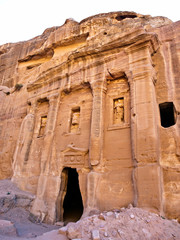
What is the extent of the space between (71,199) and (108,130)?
575 cm

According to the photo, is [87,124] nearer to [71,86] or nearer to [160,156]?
[71,86]

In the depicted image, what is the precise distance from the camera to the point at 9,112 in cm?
1385

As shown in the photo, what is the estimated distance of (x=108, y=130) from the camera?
7801mm

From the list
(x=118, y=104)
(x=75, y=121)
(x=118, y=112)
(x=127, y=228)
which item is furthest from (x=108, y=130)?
(x=127, y=228)

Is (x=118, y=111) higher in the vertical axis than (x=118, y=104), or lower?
lower

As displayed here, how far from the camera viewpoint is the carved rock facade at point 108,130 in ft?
20.7

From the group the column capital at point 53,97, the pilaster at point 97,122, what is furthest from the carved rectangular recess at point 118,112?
the column capital at point 53,97

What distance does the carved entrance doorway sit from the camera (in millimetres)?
8816

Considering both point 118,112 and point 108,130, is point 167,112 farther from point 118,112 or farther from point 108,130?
point 108,130

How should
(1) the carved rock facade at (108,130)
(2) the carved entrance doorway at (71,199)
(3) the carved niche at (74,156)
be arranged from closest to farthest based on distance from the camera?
(1) the carved rock facade at (108,130) → (3) the carved niche at (74,156) → (2) the carved entrance doorway at (71,199)

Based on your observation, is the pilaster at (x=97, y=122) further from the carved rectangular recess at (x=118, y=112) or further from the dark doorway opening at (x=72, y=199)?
the dark doorway opening at (x=72, y=199)

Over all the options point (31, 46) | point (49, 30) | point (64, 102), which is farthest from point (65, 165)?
point (49, 30)

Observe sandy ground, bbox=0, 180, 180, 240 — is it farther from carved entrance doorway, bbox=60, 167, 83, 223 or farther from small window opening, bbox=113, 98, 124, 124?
small window opening, bbox=113, 98, 124, 124

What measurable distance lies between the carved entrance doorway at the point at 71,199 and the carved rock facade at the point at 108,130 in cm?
6
